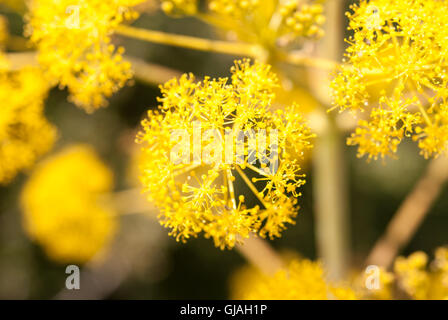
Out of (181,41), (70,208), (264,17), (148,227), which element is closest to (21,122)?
(181,41)

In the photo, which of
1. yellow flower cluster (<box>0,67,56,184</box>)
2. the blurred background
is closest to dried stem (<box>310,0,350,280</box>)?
yellow flower cluster (<box>0,67,56,184</box>)

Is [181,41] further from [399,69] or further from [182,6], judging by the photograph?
[399,69]

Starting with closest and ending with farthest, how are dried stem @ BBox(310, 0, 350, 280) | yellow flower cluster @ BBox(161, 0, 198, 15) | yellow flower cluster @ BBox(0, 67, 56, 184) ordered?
yellow flower cluster @ BBox(161, 0, 198, 15) → yellow flower cluster @ BBox(0, 67, 56, 184) → dried stem @ BBox(310, 0, 350, 280)

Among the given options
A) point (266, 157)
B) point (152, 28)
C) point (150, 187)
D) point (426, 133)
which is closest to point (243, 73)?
point (266, 157)

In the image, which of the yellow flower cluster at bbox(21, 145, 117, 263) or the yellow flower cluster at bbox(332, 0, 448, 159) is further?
the yellow flower cluster at bbox(21, 145, 117, 263)

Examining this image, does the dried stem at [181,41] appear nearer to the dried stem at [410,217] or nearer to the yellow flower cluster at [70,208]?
the dried stem at [410,217]

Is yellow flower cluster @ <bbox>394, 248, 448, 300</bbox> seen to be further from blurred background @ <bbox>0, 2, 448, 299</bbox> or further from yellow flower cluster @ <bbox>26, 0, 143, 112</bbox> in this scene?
blurred background @ <bbox>0, 2, 448, 299</bbox>

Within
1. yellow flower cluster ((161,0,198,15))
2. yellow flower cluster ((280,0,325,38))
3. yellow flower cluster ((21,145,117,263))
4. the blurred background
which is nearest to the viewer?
yellow flower cluster ((280,0,325,38))
